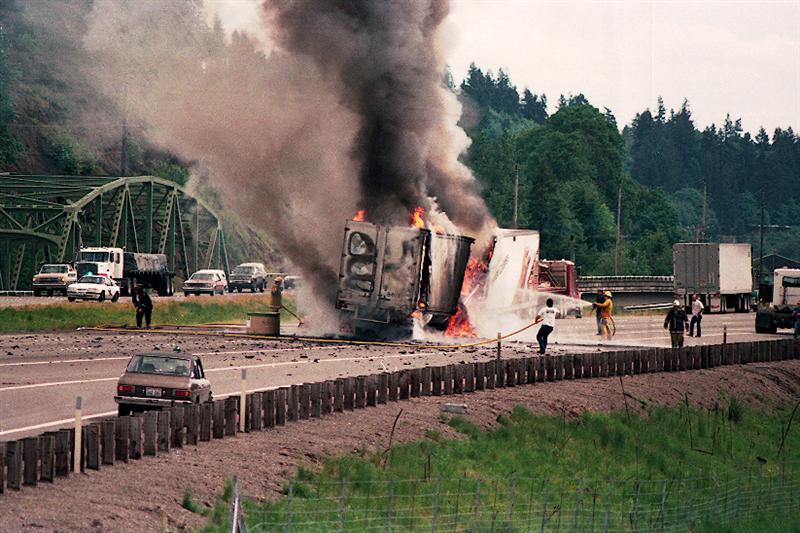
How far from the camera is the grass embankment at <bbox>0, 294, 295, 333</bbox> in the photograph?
2105 inches

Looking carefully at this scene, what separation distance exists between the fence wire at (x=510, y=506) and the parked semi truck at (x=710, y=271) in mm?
51202

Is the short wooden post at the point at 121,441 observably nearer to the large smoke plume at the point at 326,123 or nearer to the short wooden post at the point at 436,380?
the short wooden post at the point at 436,380

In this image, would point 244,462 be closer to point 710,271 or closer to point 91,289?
point 91,289

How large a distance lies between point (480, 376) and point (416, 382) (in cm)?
329

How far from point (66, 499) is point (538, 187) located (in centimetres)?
14465

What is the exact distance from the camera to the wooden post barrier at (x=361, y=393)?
85.2ft

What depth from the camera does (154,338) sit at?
156 feet

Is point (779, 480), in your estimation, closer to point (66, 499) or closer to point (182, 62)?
point (66, 499)

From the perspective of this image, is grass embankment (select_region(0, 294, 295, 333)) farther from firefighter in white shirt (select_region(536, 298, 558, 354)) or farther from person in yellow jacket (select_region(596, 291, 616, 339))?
firefighter in white shirt (select_region(536, 298, 558, 354))

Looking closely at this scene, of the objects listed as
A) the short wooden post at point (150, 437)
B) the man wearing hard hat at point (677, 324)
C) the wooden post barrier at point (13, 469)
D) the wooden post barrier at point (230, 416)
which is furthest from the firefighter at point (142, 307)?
the wooden post barrier at point (13, 469)

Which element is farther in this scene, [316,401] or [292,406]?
[316,401]

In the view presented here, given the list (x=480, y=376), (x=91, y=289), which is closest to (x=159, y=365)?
(x=480, y=376)

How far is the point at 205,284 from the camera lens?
86.7 meters

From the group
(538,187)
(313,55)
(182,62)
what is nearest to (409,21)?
(313,55)
